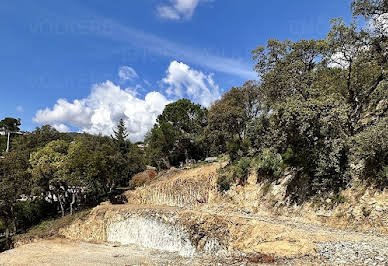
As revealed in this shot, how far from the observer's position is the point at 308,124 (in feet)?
53.5

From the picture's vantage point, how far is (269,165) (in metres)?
21.7

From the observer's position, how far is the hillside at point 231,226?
11.7m

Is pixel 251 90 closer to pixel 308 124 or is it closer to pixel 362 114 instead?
pixel 362 114

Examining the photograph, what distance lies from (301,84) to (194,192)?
15.2m

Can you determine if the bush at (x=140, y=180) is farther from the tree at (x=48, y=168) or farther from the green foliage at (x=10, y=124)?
the green foliage at (x=10, y=124)

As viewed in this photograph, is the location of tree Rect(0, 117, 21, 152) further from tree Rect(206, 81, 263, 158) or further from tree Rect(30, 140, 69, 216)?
tree Rect(206, 81, 263, 158)

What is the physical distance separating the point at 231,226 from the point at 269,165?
6785 millimetres

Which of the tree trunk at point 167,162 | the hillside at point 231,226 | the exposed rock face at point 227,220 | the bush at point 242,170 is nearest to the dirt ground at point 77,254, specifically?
the hillside at point 231,226

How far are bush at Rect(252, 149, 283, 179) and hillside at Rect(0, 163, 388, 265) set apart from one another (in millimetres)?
846

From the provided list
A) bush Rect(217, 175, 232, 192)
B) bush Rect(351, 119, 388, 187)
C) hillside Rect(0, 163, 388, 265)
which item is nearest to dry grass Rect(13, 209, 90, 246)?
hillside Rect(0, 163, 388, 265)

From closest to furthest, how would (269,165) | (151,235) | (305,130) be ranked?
(305,130) < (269,165) < (151,235)

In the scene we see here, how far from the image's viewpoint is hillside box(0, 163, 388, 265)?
1170 centimetres

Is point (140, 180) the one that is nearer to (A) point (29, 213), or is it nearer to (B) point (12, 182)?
(A) point (29, 213)

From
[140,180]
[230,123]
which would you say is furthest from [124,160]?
[230,123]
